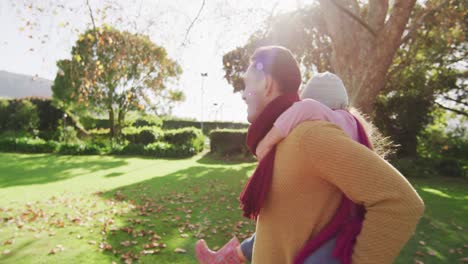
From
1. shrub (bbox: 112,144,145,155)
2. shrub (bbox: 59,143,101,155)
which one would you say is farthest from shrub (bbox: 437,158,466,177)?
shrub (bbox: 59,143,101,155)

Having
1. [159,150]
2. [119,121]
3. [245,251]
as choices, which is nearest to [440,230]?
[245,251]

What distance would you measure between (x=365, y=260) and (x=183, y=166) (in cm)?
1502

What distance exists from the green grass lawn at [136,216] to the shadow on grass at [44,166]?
1.5 inches

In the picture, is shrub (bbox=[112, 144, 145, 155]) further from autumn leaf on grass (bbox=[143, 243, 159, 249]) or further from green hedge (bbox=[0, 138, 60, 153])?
autumn leaf on grass (bbox=[143, 243, 159, 249])

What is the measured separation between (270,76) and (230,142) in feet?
60.9

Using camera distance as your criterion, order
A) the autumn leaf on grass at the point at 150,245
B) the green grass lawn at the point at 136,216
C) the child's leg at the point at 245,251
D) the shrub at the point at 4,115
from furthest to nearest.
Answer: the shrub at the point at 4,115 → the autumn leaf on grass at the point at 150,245 → the green grass lawn at the point at 136,216 → the child's leg at the point at 245,251

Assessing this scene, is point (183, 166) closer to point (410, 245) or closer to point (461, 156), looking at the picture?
point (410, 245)

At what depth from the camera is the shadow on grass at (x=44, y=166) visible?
1177 cm

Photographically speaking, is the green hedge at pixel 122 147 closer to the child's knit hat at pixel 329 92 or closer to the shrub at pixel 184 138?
the shrub at pixel 184 138

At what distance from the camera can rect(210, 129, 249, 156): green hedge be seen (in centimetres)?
1984

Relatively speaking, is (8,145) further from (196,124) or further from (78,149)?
(196,124)

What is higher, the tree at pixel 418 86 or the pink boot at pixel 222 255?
the tree at pixel 418 86

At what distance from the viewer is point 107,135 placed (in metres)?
28.7

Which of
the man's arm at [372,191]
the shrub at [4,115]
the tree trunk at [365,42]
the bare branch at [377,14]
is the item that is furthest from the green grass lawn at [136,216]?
the shrub at [4,115]
